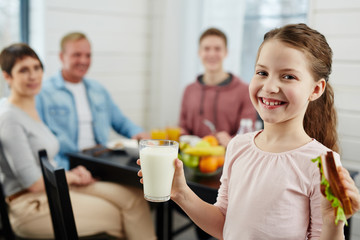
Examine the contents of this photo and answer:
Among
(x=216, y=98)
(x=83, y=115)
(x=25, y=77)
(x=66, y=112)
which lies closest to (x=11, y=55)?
(x=25, y=77)

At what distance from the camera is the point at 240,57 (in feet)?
12.2

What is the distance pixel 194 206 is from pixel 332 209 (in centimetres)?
39

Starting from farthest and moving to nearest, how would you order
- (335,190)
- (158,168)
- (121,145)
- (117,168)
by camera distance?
(121,145)
(117,168)
(158,168)
(335,190)

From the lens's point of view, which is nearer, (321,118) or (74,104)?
(321,118)

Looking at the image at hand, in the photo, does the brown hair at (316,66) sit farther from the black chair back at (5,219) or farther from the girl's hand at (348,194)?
the black chair back at (5,219)

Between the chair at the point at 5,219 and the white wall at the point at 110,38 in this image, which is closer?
the chair at the point at 5,219

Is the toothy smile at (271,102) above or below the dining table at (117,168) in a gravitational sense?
above

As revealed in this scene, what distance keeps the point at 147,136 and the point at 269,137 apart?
1.71 m

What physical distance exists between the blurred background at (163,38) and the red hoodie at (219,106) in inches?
24.6

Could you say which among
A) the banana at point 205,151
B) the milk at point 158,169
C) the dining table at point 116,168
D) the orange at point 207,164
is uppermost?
the milk at point 158,169

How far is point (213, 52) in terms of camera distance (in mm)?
3025

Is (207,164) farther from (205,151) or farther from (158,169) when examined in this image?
(158,169)

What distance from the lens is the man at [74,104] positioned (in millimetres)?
2672

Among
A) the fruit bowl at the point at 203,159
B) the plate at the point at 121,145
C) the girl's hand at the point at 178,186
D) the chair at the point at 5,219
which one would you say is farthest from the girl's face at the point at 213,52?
the girl's hand at the point at 178,186
